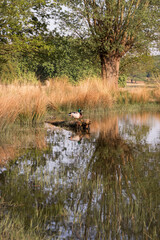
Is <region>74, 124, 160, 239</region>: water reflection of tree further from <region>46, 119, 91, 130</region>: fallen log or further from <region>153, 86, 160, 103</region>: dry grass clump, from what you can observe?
<region>153, 86, 160, 103</region>: dry grass clump

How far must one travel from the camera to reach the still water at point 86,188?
3.38 m

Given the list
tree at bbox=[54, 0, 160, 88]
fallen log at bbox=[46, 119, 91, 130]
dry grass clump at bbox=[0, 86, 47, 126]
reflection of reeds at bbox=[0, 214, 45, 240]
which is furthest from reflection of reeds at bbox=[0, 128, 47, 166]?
tree at bbox=[54, 0, 160, 88]

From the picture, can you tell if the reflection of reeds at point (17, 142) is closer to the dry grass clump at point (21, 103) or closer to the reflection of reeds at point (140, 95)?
the dry grass clump at point (21, 103)

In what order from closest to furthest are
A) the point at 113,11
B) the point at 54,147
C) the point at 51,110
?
the point at 54,147 < the point at 51,110 < the point at 113,11

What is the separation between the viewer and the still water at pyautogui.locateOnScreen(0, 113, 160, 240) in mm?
3381

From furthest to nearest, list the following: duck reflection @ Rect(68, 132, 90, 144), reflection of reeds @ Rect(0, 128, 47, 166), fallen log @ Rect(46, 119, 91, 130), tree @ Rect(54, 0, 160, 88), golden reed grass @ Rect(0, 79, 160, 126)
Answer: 1. tree @ Rect(54, 0, 160, 88)
2. fallen log @ Rect(46, 119, 91, 130)
3. golden reed grass @ Rect(0, 79, 160, 126)
4. duck reflection @ Rect(68, 132, 90, 144)
5. reflection of reeds @ Rect(0, 128, 47, 166)

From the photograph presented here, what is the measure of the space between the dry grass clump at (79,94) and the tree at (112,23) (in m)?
3.02

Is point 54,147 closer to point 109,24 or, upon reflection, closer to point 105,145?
point 105,145

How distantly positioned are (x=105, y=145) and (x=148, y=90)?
49.2 feet

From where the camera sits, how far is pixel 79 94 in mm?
15164

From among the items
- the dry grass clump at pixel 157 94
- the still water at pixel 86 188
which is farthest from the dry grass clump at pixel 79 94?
the still water at pixel 86 188

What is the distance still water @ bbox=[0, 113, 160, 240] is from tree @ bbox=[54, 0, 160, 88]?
11.9 m

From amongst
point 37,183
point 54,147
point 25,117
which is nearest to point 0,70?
point 25,117

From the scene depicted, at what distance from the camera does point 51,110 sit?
1466cm
